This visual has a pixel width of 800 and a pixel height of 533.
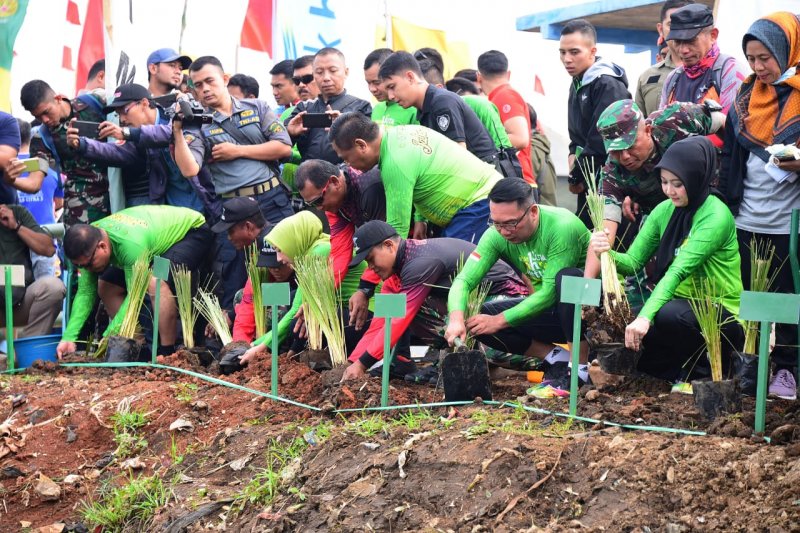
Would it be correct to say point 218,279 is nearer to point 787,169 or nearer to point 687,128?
point 687,128

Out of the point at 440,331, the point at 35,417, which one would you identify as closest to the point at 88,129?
the point at 35,417

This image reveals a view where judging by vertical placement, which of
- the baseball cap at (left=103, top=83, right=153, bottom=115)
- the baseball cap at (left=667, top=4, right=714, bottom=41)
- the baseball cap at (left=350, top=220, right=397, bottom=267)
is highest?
the baseball cap at (left=667, top=4, right=714, bottom=41)

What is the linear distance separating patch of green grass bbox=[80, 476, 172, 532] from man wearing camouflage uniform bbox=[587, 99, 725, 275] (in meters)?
2.33

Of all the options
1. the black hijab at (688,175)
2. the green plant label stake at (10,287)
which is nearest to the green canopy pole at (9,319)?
the green plant label stake at (10,287)

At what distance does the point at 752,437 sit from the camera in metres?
3.87

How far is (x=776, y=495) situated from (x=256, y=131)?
16.4ft

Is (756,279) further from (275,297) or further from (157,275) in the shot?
(157,275)

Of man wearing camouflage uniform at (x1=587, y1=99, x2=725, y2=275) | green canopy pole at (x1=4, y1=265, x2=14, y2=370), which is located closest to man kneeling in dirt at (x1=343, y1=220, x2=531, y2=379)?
man wearing camouflage uniform at (x1=587, y1=99, x2=725, y2=275)

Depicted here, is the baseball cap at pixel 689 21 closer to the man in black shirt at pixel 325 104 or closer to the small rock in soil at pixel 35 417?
the man in black shirt at pixel 325 104

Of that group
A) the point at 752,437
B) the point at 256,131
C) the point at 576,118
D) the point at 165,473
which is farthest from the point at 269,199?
the point at 752,437

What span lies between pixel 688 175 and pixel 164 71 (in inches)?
186

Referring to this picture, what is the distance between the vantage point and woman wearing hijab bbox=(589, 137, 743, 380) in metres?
4.90

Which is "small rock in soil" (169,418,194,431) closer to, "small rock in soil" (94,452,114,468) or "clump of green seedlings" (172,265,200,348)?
"small rock in soil" (94,452,114,468)

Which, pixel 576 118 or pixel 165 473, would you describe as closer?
pixel 165 473
